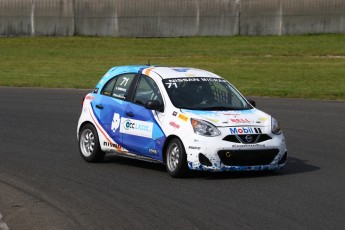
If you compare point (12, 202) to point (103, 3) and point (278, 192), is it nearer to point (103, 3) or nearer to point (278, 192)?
point (278, 192)

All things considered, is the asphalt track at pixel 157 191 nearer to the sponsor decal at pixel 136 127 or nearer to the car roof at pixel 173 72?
the sponsor decal at pixel 136 127

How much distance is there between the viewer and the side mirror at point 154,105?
12.9 meters

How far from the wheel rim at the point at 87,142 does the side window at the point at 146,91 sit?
1.17 meters

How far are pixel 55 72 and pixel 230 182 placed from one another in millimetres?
23530

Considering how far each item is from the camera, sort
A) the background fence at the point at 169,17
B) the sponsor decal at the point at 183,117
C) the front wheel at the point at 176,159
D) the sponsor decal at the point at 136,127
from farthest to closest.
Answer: the background fence at the point at 169,17 → the sponsor decal at the point at 136,127 → the sponsor decal at the point at 183,117 → the front wheel at the point at 176,159

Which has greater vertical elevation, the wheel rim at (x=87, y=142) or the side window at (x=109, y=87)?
the side window at (x=109, y=87)

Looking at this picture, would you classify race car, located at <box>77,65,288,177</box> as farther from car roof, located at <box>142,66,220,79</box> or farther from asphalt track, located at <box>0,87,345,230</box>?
asphalt track, located at <box>0,87,345,230</box>

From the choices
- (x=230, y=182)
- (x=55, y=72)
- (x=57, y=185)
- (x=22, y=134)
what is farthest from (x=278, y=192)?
(x=55, y=72)

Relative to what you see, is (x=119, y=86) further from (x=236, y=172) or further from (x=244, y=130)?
(x=244, y=130)

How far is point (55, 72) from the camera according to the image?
3491 centimetres

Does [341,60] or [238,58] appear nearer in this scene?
[341,60]

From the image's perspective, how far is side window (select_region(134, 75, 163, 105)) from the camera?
13320 millimetres

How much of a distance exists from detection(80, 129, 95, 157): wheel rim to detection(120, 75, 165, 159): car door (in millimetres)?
884

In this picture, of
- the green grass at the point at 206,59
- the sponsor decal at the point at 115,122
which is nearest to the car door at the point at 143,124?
the sponsor decal at the point at 115,122
